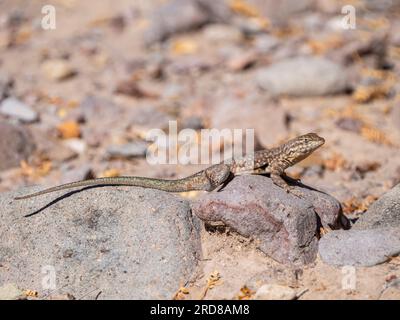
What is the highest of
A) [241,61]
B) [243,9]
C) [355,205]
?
[243,9]

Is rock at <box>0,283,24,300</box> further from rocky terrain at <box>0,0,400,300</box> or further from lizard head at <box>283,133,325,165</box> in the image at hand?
lizard head at <box>283,133,325,165</box>

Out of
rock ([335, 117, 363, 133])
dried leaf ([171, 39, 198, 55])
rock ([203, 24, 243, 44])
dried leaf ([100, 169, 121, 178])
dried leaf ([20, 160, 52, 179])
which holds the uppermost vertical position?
rock ([203, 24, 243, 44])

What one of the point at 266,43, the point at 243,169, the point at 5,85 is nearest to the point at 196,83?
the point at 266,43

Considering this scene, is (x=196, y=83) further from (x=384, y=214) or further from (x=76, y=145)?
(x=384, y=214)

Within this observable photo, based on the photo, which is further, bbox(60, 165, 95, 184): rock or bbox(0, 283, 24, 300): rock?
bbox(60, 165, 95, 184): rock

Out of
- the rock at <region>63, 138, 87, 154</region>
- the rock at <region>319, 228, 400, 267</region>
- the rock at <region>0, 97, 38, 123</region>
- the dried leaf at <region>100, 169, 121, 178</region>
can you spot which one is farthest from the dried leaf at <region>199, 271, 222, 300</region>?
the rock at <region>0, 97, 38, 123</region>

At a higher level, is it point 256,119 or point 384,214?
point 256,119
